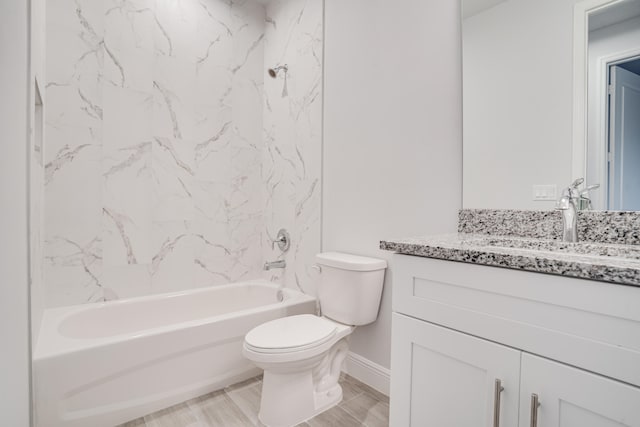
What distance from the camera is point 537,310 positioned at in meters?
0.88

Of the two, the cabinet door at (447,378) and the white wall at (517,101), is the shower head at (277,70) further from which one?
the cabinet door at (447,378)

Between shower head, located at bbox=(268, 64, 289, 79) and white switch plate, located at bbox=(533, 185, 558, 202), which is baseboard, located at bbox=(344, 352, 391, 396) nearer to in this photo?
white switch plate, located at bbox=(533, 185, 558, 202)

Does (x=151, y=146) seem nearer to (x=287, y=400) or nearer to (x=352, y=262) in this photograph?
(x=352, y=262)

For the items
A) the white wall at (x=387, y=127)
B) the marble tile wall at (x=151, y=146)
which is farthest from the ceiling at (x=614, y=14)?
the marble tile wall at (x=151, y=146)

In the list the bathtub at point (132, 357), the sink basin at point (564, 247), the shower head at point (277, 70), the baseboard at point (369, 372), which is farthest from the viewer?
the shower head at point (277, 70)

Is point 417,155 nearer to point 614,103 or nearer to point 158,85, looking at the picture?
point 614,103

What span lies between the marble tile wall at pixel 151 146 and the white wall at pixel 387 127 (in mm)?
842

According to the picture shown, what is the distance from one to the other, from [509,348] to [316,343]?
3.02ft

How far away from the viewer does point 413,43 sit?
1.83m

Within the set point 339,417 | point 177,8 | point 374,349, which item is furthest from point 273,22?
point 339,417

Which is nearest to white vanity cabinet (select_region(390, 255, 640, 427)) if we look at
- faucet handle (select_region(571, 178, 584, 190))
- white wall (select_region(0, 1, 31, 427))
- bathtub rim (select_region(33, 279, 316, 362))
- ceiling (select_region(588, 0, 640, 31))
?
faucet handle (select_region(571, 178, 584, 190))

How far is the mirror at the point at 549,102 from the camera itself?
1.22m

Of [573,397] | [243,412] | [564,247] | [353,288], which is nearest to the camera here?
[573,397]

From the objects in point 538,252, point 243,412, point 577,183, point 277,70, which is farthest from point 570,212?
point 277,70
